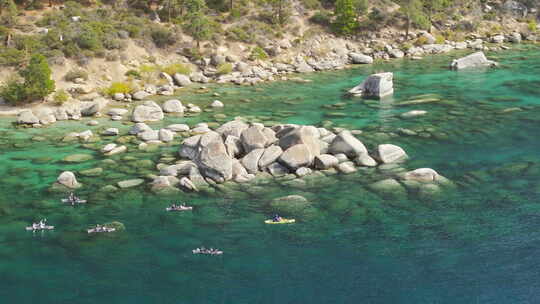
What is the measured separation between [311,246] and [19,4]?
58.7 meters

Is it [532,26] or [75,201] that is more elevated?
[532,26]

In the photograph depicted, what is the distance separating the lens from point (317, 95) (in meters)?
52.8

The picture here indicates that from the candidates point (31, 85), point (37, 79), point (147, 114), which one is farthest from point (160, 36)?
point (147, 114)

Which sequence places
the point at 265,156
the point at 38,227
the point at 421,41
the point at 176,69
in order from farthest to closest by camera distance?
1. the point at 421,41
2. the point at 176,69
3. the point at 265,156
4. the point at 38,227

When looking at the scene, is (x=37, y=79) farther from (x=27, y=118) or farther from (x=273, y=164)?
(x=273, y=164)

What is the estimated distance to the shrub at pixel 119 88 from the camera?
5203cm

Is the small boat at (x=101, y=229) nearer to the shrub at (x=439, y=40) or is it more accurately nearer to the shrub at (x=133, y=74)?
the shrub at (x=133, y=74)

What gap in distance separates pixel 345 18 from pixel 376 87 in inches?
1206

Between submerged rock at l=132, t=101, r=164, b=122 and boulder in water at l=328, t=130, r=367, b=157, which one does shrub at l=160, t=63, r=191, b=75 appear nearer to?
submerged rock at l=132, t=101, r=164, b=122

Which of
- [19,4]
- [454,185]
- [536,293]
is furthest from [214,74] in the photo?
[536,293]

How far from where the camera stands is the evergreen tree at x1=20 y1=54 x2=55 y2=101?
46750 mm

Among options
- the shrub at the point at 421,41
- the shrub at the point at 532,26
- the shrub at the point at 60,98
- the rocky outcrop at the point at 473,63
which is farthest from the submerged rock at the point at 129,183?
the shrub at the point at 532,26

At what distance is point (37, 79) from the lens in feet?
154

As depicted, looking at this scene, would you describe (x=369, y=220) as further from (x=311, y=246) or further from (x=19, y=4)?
(x=19, y=4)
